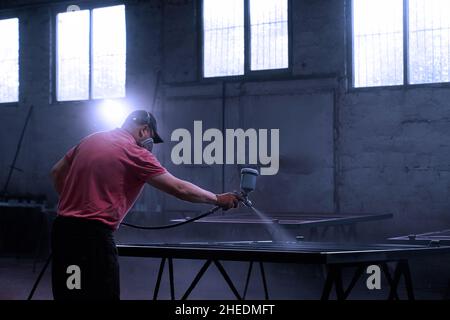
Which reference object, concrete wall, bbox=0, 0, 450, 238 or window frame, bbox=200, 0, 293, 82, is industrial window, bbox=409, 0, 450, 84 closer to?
concrete wall, bbox=0, 0, 450, 238

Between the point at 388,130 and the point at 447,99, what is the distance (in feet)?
2.73

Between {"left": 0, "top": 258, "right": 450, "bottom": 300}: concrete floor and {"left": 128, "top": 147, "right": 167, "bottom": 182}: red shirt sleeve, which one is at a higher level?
{"left": 128, "top": 147, "right": 167, "bottom": 182}: red shirt sleeve

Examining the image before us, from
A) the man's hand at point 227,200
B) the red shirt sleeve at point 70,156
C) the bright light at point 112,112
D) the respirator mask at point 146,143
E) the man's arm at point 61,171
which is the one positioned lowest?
the man's hand at point 227,200

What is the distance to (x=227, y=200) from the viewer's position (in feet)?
15.1

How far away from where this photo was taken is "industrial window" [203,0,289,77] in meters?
10.5

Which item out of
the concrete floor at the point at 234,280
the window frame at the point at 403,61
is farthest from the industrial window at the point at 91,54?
the window frame at the point at 403,61

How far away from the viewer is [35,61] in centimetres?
1261

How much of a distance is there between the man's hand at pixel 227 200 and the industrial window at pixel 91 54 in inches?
297

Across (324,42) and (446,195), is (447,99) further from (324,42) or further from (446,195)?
(324,42)

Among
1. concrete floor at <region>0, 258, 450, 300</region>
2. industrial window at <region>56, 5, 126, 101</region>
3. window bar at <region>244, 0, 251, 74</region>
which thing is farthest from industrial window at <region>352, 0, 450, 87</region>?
industrial window at <region>56, 5, 126, 101</region>

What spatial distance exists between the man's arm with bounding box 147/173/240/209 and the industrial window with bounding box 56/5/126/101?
7.54 meters

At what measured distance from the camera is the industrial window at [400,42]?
31.2 ft

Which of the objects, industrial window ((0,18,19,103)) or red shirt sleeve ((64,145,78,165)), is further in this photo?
industrial window ((0,18,19,103))

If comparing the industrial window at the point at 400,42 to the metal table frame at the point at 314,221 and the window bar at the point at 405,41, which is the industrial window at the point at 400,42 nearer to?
the window bar at the point at 405,41
